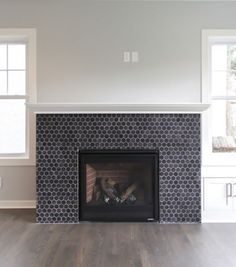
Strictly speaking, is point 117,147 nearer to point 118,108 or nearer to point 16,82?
point 118,108

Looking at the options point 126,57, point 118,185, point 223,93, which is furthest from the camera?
point 223,93

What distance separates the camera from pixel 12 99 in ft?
13.6

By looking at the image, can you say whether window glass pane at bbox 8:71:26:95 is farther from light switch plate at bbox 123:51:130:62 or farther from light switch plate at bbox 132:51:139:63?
light switch plate at bbox 132:51:139:63

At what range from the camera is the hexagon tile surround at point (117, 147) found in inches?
139

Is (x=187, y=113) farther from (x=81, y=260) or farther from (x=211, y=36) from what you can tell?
(x=81, y=260)

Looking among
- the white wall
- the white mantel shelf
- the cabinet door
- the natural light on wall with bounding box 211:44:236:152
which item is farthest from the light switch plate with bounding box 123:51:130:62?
the cabinet door

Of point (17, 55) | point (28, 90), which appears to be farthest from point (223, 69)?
point (17, 55)

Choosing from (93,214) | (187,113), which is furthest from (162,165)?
(93,214)

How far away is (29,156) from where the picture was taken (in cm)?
406

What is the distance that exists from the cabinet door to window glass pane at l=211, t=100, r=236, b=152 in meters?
0.52

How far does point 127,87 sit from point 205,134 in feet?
3.78

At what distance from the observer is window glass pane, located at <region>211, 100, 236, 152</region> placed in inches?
159

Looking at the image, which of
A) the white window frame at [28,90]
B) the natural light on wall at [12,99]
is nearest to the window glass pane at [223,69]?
the white window frame at [28,90]

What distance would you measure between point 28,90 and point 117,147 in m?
1.44
